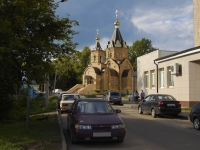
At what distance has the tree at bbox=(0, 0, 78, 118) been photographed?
412 inches

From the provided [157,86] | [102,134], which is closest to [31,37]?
[102,134]

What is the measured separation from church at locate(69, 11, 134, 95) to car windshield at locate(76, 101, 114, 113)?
6587cm

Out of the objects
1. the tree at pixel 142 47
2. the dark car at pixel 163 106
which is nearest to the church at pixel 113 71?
the tree at pixel 142 47

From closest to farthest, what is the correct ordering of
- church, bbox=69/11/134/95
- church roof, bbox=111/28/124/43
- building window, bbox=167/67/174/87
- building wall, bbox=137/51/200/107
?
building wall, bbox=137/51/200/107 < building window, bbox=167/67/174/87 < church, bbox=69/11/134/95 < church roof, bbox=111/28/124/43

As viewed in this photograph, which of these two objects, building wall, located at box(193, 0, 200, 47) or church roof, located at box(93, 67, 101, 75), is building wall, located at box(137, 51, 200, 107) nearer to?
building wall, located at box(193, 0, 200, 47)

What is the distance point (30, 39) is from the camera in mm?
11383

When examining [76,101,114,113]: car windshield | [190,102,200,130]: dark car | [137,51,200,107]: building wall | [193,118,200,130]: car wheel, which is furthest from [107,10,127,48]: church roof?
[76,101,114,113]: car windshield

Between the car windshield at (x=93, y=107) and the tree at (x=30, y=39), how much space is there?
259 centimetres

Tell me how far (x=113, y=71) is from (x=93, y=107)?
7009cm

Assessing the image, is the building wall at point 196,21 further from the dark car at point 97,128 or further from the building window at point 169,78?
the dark car at point 97,128

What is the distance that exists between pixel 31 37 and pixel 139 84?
25.5m

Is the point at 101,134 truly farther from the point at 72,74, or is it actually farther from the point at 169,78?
the point at 72,74

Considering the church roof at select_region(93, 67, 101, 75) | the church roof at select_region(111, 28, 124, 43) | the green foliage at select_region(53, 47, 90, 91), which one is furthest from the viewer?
the green foliage at select_region(53, 47, 90, 91)

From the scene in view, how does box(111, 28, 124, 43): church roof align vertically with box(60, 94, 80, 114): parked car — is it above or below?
above
